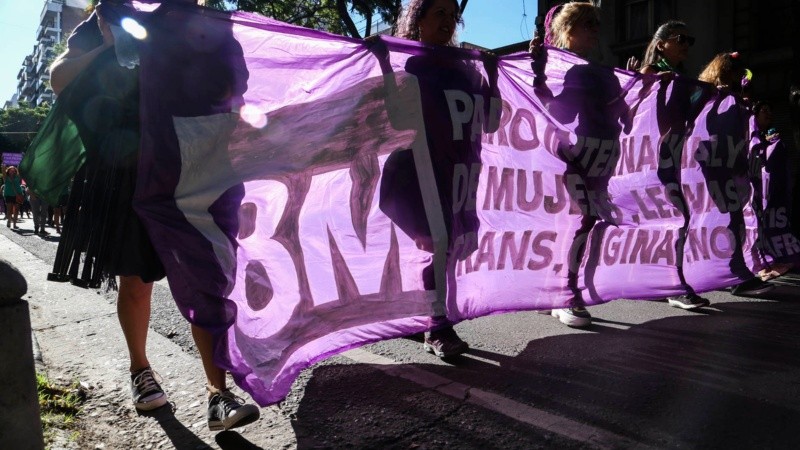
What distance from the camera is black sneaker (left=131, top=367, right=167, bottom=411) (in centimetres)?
249

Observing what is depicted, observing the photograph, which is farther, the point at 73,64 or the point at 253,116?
the point at 253,116

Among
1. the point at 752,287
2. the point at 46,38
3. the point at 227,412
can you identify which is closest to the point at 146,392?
the point at 227,412

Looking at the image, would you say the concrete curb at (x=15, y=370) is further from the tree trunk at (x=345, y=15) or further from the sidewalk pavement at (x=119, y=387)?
the tree trunk at (x=345, y=15)

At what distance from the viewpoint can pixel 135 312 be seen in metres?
2.50

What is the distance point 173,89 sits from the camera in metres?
2.24

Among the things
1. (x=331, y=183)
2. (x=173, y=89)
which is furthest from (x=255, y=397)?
(x=173, y=89)

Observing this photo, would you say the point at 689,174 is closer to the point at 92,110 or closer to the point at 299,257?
the point at 299,257

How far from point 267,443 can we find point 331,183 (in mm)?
1181

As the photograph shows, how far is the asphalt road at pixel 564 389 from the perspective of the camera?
2.24m

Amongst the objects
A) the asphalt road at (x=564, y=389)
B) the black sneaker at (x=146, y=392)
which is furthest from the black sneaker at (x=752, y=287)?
the black sneaker at (x=146, y=392)

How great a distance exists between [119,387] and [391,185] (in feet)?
5.46

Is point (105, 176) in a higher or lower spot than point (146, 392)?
higher

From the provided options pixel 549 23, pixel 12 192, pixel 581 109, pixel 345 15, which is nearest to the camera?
pixel 581 109

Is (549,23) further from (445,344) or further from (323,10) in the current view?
(323,10)
